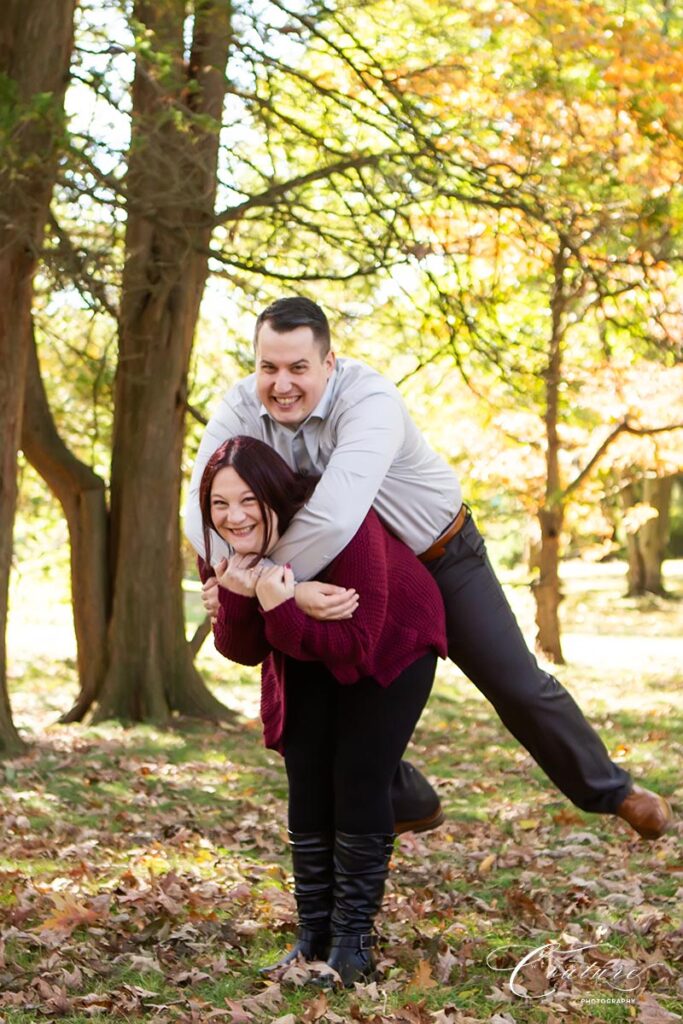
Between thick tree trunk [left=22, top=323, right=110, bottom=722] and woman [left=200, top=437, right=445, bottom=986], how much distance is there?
6.46 m

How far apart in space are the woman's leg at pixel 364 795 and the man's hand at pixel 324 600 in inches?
15.6

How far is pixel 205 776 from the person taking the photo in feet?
27.6

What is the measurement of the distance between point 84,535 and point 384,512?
6774mm

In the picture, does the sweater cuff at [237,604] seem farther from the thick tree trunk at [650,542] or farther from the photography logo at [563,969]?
the thick tree trunk at [650,542]

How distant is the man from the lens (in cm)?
390

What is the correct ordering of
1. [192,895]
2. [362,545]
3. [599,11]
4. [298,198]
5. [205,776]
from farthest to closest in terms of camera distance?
[599,11] → [298,198] → [205,776] → [192,895] → [362,545]

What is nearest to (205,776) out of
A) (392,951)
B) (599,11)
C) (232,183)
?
(392,951)

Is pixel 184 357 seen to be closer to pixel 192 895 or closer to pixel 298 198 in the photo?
pixel 298 198

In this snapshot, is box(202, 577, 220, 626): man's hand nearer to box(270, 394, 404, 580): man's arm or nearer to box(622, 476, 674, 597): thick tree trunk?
box(270, 394, 404, 580): man's arm

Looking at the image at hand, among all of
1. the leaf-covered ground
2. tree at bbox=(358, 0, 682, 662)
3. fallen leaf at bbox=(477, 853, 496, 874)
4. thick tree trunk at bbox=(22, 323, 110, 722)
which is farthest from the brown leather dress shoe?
thick tree trunk at bbox=(22, 323, 110, 722)

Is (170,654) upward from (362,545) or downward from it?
downward

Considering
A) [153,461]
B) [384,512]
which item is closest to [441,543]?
[384,512]

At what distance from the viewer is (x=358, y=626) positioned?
13.0 ft

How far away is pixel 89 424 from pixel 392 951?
27.9 ft
